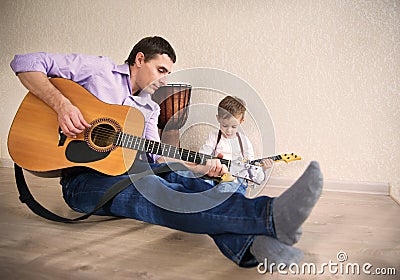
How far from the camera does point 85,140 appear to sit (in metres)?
1.39

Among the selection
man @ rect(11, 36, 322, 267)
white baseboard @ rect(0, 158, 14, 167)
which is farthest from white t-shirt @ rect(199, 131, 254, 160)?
white baseboard @ rect(0, 158, 14, 167)

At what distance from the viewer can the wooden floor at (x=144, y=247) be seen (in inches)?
40.1

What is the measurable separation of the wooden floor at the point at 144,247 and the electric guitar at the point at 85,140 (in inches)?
8.8

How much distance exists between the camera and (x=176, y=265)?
1064 millimetres

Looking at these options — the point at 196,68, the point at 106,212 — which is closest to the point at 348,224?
the point at 106,212

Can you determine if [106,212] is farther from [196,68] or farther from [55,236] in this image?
[196,68]

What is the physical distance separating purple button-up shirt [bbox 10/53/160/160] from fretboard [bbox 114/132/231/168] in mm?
208

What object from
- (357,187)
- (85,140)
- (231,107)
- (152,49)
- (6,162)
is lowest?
(6,162)

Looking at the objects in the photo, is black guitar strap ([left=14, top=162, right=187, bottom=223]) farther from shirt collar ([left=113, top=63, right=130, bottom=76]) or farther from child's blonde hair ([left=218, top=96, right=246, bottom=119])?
child's blonde hair ([left=218, top=96, right=246, bottom=119])

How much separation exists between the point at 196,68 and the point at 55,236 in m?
1.38

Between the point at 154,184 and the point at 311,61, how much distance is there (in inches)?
53.0

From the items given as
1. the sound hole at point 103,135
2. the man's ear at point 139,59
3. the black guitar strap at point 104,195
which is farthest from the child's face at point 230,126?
the sound hole at point 103,135

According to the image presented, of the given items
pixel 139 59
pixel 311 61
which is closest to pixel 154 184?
pixel 139 59

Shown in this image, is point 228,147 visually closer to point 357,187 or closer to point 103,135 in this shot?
point 357,187
